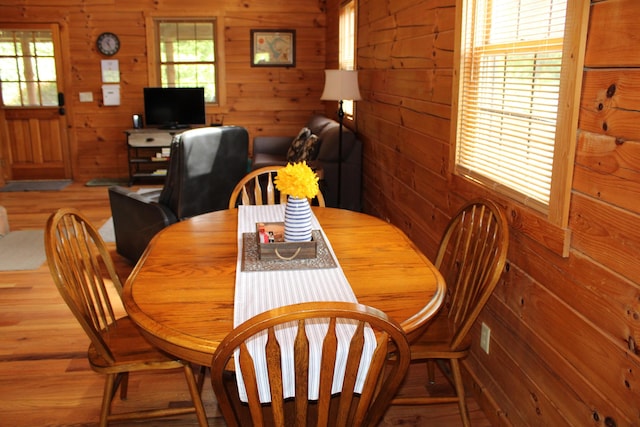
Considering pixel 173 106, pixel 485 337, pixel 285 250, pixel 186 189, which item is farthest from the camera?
pixel 173 106

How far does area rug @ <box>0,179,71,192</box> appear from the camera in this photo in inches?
258

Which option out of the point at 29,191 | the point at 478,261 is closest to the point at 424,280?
the point at 478,261

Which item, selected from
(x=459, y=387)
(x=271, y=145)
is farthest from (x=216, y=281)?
(x=271, y=145)

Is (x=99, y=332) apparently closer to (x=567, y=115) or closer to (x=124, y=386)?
(x=124, y=386)

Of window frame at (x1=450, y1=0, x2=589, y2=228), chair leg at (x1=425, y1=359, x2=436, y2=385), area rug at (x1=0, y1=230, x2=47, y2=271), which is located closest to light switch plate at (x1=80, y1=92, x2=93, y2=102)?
area rug at (x1=0, y1=230, x2=47, y2=271)

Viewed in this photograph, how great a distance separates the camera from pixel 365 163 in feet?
15.3

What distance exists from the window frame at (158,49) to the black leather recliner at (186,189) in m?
3.28

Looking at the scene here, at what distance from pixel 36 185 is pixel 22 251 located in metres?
2.71

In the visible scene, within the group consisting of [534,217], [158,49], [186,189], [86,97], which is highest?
[158,49]

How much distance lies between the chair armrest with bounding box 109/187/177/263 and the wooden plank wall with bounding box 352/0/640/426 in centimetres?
170

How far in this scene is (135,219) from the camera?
3.83 metres

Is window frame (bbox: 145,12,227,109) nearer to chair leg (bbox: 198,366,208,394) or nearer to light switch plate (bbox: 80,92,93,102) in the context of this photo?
light switch plate (bbox: 80,92,93,102)

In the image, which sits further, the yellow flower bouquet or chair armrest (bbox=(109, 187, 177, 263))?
chair armrest (bbox=(109, 187, 177, 263))

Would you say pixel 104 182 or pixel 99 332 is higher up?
pixel 99 332
